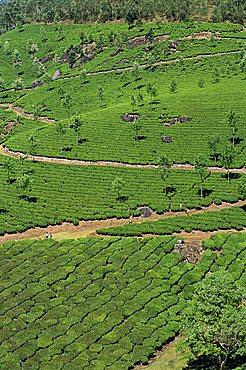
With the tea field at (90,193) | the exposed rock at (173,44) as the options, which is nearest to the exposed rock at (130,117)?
the tea field at (90,193)

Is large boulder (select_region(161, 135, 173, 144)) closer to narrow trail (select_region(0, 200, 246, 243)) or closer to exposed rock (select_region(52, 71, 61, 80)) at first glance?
narrow trail (select_region(0, 200, 246, 243))

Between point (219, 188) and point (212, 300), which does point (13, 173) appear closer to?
point (219, 188)

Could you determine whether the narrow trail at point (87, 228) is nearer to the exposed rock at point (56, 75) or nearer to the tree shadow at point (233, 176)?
the tree shadow at point (233, 176)

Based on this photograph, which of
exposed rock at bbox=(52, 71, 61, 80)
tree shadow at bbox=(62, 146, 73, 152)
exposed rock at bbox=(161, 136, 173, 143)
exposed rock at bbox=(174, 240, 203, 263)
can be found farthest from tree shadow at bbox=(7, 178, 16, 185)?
exposed rock at bbox=(52, 71, 61, 80)

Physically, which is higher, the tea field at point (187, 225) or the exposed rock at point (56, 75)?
the exposed rock at point (56, 75)

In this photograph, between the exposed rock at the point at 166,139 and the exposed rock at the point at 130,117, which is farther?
the exposed rock at the point at 130,117

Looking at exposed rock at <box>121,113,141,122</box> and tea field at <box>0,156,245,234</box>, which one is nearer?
tea field at <box>0,156,245,234</box>

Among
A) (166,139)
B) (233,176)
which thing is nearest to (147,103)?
(166,139)

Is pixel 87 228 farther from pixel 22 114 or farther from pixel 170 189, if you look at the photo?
pixel 22 114

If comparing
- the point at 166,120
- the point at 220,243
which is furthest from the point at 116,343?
the point at 166,120
